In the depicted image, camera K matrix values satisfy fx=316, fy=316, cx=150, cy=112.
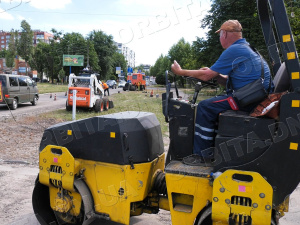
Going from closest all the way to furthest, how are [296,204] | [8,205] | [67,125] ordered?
[67,125] → [8,205] → [296,204]

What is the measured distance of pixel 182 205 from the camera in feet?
10.6

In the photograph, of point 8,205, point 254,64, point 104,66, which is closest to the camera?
point 254,64

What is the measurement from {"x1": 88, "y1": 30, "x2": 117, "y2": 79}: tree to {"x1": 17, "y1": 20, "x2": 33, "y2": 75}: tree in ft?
60.7

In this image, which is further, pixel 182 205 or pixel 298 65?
pixel 182 205

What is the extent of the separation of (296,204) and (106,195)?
10.9ft

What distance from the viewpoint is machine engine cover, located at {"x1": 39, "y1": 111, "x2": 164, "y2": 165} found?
11.3 ft

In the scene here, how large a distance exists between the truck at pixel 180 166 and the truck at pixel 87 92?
1173cm

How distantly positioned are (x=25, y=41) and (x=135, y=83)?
39670 millimetres

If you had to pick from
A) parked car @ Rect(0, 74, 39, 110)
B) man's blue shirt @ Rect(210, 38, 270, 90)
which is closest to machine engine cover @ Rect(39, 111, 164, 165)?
man's blue shirt @ Rect(210, 38, 270, 90)

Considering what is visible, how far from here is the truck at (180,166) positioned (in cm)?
270

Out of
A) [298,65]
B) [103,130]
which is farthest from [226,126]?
[103,130]

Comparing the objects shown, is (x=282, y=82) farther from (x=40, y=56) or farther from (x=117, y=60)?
(x=117, y=60)

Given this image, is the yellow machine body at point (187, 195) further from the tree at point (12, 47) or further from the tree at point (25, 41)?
the tree at point (12, 47)

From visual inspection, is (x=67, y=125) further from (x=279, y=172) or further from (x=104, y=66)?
(x=104, y=66)
